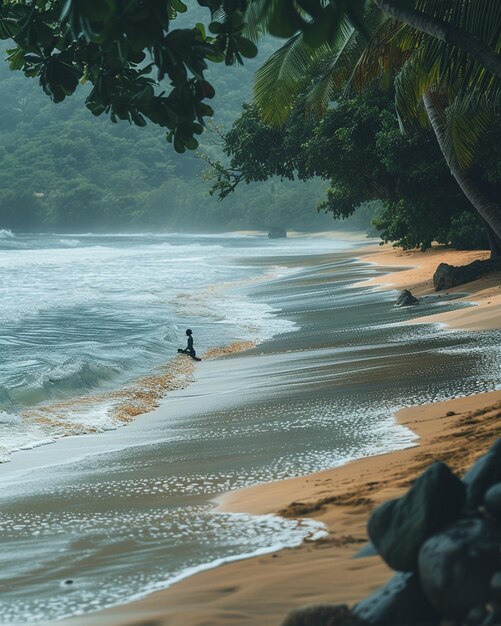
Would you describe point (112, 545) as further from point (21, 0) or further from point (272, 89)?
point (272, 89)

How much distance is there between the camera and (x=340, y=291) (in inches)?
→ 1122

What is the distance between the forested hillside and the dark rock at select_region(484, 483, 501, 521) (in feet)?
408

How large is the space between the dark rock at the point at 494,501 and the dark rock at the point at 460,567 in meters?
0.13

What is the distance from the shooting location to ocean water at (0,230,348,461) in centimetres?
1196

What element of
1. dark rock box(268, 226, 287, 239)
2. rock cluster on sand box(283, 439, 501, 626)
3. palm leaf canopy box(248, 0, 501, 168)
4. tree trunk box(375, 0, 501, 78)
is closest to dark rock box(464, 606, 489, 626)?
rock cluster on sand box(283, 439, 501, 626)

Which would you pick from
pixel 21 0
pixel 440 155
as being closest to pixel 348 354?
pixel 21 0

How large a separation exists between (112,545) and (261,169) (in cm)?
2347

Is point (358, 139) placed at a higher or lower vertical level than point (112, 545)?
higher

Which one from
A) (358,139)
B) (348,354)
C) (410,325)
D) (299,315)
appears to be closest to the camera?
(348,354)

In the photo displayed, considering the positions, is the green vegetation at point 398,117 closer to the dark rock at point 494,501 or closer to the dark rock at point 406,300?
the dark rock at point 494,501

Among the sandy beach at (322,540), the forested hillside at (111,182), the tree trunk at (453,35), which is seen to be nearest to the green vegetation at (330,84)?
the tree trunk at (453,35)

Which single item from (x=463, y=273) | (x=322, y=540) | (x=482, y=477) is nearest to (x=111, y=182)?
(x=463, y=273)

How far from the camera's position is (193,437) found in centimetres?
891

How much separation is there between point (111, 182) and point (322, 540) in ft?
507
